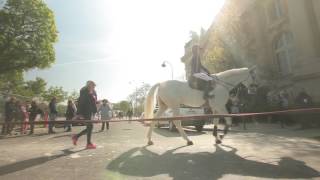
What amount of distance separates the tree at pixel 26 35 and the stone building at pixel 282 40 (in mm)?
19848

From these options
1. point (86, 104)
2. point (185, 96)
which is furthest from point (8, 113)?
point (185, 96)

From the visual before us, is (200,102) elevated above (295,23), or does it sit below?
below

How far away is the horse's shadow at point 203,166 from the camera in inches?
256

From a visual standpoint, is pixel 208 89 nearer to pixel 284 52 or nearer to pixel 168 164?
pixel 168 164

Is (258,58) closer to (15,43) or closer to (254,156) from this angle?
(15,43)

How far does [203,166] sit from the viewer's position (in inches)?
288

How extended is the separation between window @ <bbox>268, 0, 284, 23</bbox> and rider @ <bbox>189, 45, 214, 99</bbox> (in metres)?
26.9

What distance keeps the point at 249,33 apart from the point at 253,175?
3678 centimetres

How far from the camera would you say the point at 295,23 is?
30844mm

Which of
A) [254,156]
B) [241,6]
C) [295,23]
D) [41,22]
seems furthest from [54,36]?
[254,156]

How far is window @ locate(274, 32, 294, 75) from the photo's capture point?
116 ft

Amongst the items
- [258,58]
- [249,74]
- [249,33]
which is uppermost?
[249,33]

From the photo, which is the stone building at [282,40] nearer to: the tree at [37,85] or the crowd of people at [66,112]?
the crowd of people at [66,112]

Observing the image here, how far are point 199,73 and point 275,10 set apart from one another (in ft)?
→ 97.4
